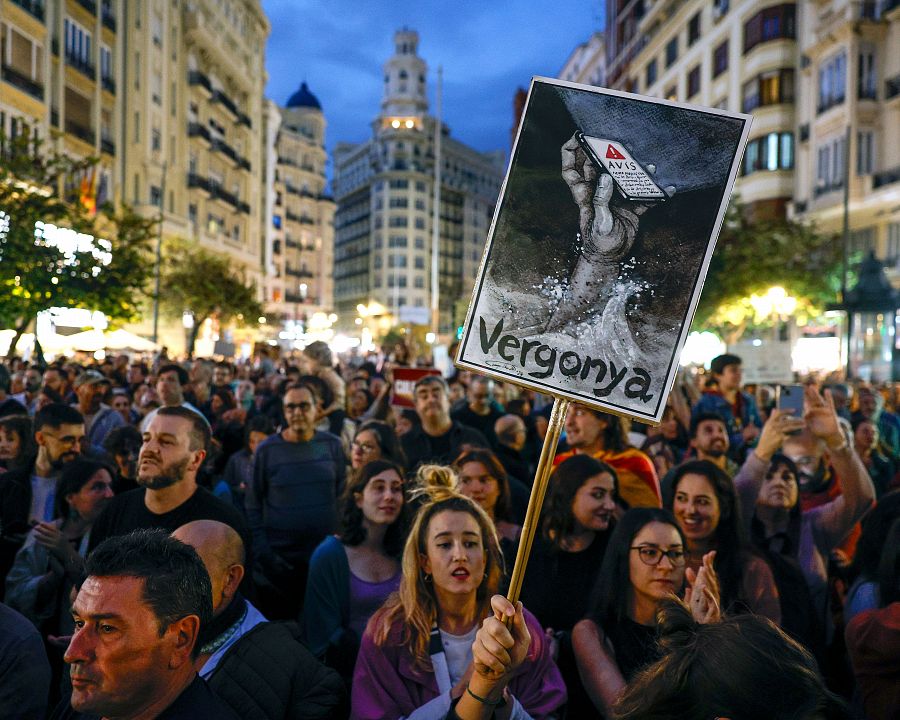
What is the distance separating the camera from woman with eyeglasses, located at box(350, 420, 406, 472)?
6059 mm

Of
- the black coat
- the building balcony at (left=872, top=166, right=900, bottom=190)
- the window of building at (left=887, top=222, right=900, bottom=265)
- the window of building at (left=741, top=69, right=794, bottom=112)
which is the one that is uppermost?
the window of building at (left=741, top=69, right=794, bottom=112)

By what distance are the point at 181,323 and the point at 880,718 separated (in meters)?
42.1

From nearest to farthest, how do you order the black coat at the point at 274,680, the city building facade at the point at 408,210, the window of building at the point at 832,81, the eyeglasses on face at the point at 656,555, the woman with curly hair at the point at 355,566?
1. the black coat at the point at 274,680
2. the eyeglasses on face at the point at 656,555
3. the woman with curly hair at the point at 355,566
4. the window of building at the point at 832,81
5. the city building facade at the point at 408,210

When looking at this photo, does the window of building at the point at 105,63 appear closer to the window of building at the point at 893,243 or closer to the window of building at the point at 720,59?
the window of building at the point at 720,59

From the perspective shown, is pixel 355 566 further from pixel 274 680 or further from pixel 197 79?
pixel 197 79

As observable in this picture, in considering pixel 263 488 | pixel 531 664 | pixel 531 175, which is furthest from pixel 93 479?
pixel 531 175

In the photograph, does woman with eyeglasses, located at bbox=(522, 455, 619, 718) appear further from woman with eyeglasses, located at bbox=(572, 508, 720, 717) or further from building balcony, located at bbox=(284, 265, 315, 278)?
building balcony, located at bbox=(284, 265, 315, 278)

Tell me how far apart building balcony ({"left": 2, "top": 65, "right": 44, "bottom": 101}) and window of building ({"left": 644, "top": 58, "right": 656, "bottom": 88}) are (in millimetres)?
33864

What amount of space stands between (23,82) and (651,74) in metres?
35.3

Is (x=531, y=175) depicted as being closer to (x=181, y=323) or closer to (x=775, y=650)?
(x=775, y=650)

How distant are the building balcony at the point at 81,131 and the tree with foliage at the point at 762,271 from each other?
78.6 feet

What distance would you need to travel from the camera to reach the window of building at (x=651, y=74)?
168 feet

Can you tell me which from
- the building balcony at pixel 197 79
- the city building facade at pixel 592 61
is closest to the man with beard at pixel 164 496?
the building balcony at pixel 197 79

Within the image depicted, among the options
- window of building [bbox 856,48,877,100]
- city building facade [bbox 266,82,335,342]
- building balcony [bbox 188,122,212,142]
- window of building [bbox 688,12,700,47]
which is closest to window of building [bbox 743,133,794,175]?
window of building [bbox 856,48,877,100]
